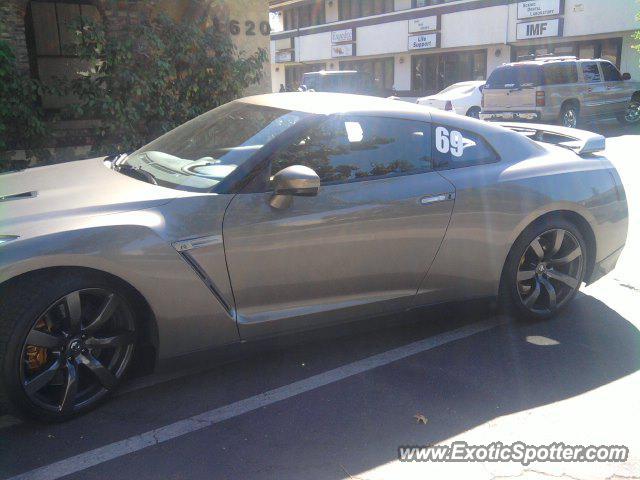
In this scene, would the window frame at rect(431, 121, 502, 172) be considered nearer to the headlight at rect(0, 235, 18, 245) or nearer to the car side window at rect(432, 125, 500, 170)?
the car side window at rect(432, 125, 500, 170)

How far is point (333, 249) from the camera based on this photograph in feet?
11.2

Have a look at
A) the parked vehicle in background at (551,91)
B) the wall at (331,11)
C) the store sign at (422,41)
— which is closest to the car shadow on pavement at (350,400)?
the parked vehicle in background at (551,91)

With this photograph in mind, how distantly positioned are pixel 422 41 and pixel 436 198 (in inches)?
1121

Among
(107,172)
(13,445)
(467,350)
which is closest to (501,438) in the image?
(467,350)

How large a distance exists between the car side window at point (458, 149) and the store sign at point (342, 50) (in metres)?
32.7

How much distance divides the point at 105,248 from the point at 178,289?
1.33ft

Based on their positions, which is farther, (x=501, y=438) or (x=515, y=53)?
(x=515, y=53)

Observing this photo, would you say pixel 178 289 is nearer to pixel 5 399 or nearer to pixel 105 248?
pixel 105 248

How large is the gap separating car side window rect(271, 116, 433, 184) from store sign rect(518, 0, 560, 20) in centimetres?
2340

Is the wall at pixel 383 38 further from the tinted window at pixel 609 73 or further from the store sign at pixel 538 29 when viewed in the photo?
the tinted window at pixel 609 73

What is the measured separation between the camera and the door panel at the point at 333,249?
3.23 m

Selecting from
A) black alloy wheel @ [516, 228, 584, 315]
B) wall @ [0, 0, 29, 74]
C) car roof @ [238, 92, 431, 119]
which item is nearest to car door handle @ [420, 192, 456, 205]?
car roof @ [238, 92, 431, 119]

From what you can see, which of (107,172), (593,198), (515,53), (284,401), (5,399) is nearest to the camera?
(5,399)

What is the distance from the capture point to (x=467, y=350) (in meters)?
3.91
